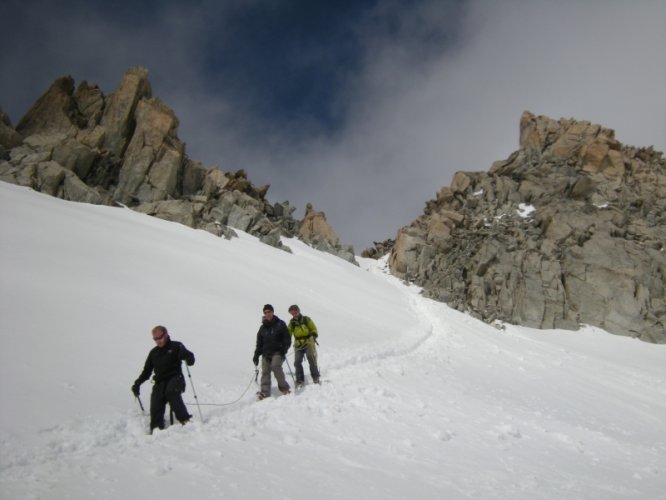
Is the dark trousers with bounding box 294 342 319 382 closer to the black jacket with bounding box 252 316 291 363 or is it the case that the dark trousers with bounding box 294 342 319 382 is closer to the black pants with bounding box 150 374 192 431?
the black jacket with bounding box 252 316 291 363

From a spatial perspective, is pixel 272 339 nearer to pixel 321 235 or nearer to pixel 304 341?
pixel 304 341

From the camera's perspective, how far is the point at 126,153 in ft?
139

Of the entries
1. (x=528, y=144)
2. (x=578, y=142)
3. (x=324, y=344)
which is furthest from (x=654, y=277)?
(x=324, y=344)

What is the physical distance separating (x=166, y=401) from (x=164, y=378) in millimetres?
466

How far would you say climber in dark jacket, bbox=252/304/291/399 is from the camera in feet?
34.9

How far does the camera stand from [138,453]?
6.29 m

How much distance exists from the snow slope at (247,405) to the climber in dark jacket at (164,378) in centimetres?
42

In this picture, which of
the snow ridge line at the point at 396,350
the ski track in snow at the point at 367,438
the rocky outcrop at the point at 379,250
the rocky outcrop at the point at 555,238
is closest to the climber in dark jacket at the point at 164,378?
the ski track in snow at the point at 367,438

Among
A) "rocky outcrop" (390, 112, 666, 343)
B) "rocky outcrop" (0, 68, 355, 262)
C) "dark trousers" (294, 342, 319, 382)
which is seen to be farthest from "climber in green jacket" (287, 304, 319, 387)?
"rocky outcrop" (390, 112, 666, 343)

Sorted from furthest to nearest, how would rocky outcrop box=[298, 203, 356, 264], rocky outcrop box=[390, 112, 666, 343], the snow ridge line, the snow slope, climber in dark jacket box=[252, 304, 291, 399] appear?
rocky outcrop box=[298, 203, 356, 264] < rocky outcrop box=[390, 112, 666, 343] < the snow ridge line < climber in dark jacket box=[252, 304, 291, 399] < the snow slope

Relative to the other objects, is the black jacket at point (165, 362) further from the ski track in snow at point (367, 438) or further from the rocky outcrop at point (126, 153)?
the rocky outcrop at point (126, 153)

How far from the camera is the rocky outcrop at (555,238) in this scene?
149 ft

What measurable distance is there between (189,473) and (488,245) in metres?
53.2

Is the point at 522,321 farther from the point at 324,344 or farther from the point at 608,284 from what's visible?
the point at 324,344
